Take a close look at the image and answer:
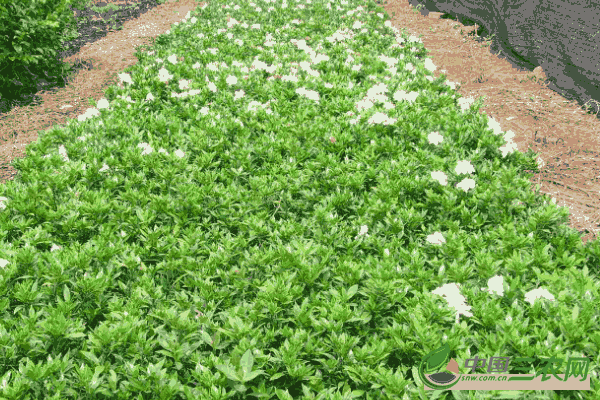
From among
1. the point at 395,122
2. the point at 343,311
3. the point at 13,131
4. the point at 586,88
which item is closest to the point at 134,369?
the point at 343,311

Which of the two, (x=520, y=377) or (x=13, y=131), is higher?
(x=520, y=377)

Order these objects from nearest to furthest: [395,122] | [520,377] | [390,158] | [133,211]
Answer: [520,377], [133,211], [390,158], [395,122]

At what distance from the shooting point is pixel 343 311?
2.44m

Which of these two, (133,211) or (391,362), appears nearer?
(391,362)

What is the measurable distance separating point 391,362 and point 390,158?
229 cm

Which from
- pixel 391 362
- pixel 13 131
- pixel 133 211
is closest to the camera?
pixel 391 362

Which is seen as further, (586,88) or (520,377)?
(586,88)

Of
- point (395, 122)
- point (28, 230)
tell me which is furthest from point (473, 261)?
point (28, 230)

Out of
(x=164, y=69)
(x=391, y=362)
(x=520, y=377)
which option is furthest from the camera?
(x=164, y=69)

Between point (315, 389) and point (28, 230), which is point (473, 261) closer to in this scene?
point (315, 389)

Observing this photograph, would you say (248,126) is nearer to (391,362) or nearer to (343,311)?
(343,311)

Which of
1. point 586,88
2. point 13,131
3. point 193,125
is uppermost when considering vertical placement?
point 586,88

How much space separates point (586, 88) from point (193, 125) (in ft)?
16.1

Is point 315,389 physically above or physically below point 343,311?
below
